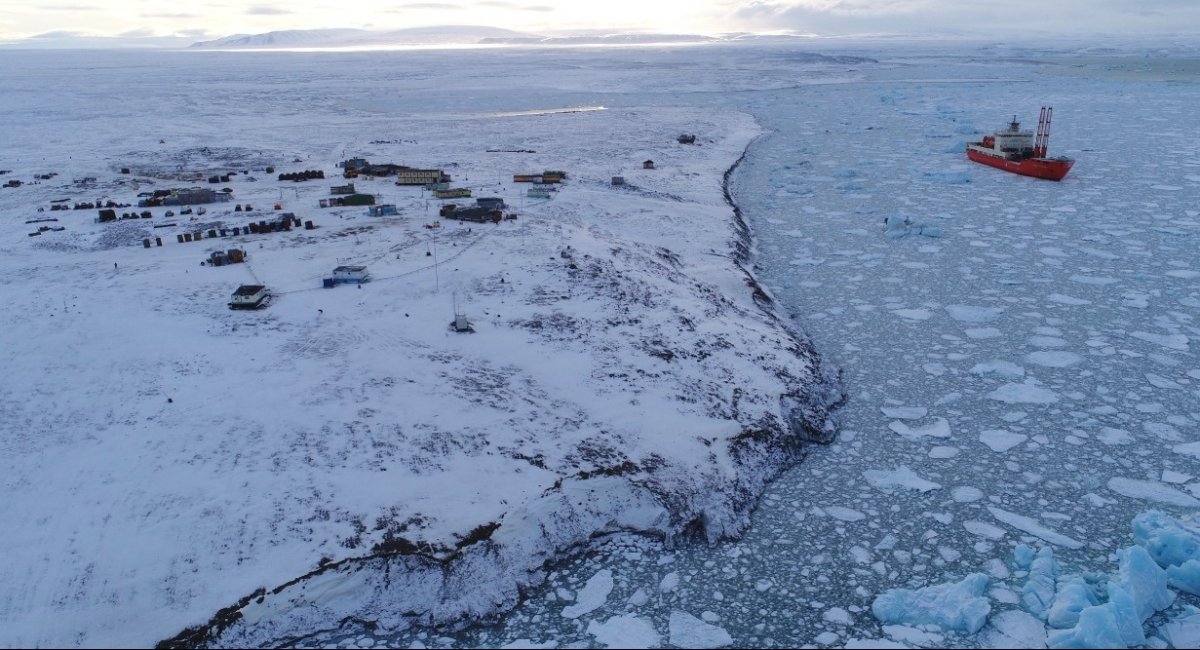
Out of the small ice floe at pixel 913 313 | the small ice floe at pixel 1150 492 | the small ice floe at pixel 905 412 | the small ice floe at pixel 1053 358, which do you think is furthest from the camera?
the small ice floe at pixel 913 313

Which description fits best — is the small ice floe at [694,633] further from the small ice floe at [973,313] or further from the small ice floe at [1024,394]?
the small ice floe at [973,313]

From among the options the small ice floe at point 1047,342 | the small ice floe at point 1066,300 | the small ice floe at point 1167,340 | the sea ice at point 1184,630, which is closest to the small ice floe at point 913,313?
the small ice floe at point 1047,342

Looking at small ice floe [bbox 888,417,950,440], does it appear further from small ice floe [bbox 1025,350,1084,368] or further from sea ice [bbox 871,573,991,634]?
sea ice [bbox 871,573,991,634]

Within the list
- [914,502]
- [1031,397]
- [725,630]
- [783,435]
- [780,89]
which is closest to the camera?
[725,630]

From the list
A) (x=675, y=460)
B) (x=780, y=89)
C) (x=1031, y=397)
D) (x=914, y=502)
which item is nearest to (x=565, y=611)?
(x=675, y=460)

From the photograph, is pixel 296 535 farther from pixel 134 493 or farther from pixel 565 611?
pixel 565 611

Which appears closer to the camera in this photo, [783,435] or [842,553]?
[842,553]
